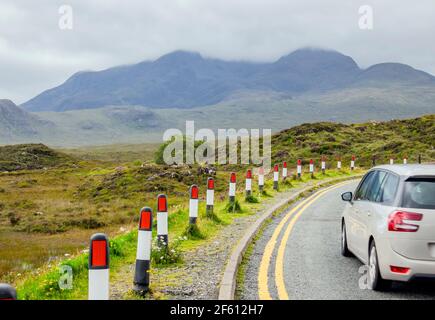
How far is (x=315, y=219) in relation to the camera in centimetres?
1521

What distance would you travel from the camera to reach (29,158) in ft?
289

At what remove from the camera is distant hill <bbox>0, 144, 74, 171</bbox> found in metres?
82.3

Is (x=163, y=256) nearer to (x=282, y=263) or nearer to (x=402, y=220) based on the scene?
(x=282, y=263)

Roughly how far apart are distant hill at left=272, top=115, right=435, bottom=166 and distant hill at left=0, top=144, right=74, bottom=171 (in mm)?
36257

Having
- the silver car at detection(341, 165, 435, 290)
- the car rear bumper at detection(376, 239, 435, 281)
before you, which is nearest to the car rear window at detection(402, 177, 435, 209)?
the silver car at detection(341, 165, 435, 290)

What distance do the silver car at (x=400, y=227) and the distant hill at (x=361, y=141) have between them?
122 feet

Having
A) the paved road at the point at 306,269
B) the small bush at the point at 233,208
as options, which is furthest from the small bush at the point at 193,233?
the small bush at the point at 233,208

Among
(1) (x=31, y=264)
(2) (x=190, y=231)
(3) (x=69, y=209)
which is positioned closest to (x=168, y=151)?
(3) (x=69, y=209)

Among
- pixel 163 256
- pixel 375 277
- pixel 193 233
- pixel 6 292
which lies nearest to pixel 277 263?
pixel 163 256

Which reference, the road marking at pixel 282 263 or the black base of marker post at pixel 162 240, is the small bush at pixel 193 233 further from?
the black base of marker post at pixel 162 240

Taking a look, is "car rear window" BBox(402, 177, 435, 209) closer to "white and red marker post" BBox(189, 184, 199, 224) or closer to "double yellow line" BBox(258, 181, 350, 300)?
"double yellow line" BBox(258, 181, 350, 300)

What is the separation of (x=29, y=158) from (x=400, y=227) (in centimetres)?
8683

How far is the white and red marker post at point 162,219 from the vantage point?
27.9 feet
